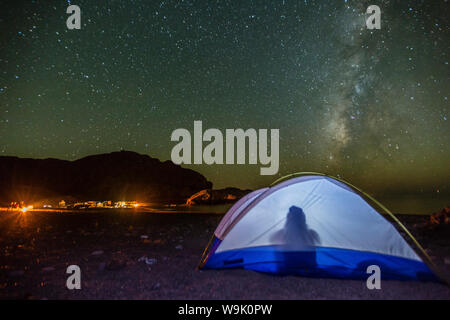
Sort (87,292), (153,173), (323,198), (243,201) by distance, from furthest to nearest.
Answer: (153,173) < (243,201) < (323,198) < (87,292)

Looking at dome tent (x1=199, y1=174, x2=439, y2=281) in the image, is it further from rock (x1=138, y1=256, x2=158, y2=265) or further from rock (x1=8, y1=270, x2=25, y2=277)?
rock (x1=8, y1=270, x2=25, y2=277)

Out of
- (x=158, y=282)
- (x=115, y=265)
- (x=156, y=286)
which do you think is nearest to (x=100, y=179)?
(x=115, y=265)

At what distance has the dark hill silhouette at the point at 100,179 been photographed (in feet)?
337

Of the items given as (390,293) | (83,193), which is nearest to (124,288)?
(390,293)

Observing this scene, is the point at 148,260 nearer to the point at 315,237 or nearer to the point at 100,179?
the point at 315,237

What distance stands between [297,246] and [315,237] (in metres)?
0.38

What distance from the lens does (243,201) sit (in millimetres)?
6934

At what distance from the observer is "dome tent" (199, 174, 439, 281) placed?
473 cm

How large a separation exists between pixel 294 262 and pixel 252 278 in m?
0.88

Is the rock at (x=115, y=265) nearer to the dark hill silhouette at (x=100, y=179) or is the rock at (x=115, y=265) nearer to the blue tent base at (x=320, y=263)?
the blue tent base at (x=320, y=263)

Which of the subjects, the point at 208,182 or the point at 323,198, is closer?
the point at 323,198

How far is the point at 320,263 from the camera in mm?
5000

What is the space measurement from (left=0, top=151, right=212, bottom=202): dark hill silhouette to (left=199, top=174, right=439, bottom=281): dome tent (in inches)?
3627
